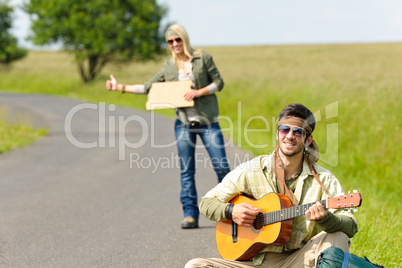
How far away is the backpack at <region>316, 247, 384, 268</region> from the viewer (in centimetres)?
294

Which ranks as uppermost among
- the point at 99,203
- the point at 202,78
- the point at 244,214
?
the point at 202,78

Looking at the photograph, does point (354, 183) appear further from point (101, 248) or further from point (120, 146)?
point (120, 146)

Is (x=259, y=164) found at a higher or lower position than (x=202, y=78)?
lower

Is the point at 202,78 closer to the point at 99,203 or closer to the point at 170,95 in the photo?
the point at 170,95

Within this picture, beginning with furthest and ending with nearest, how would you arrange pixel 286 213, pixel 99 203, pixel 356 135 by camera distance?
pixel 356 135, pixel 99 203, pixel 286 213

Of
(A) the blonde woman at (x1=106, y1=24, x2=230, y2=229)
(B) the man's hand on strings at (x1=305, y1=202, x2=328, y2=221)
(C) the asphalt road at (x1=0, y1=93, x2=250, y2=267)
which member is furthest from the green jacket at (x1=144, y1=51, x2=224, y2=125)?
(B) the man's hand on strings at (x1=305, y1=202, x2=328, y2=221)

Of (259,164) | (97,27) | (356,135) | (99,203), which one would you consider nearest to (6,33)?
(97,27)

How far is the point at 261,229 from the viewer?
11.6 feet

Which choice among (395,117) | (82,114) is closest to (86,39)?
(82,114)

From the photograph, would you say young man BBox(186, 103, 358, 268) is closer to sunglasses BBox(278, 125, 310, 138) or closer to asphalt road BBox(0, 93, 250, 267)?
sunglasses BBox(278, 125, 310, 138)

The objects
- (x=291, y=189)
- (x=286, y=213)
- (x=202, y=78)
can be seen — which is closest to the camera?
(x=286, y=213)

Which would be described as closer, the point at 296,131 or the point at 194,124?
the point at 296,131

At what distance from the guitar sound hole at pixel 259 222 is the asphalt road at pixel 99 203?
1.26m

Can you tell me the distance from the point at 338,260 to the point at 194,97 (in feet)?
9.47
